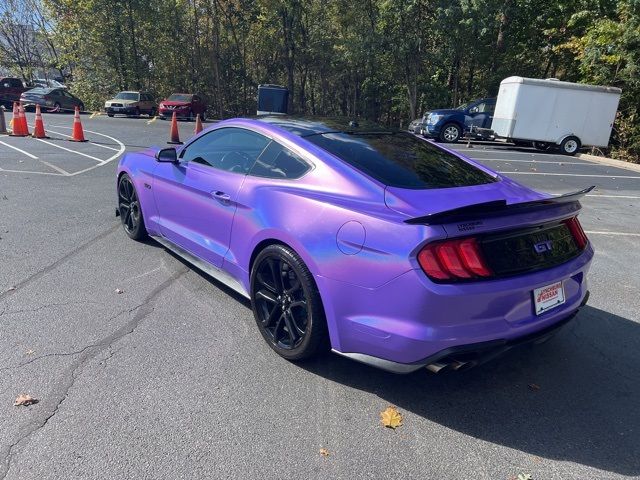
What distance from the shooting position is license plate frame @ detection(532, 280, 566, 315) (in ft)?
8.90

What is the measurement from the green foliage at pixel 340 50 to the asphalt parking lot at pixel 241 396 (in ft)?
62.5

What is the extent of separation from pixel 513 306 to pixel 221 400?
1.70 m

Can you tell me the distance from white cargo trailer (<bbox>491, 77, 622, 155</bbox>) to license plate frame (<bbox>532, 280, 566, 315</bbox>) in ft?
52.9

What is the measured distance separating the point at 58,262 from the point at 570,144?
18.2 m

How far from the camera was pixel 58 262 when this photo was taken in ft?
15.3

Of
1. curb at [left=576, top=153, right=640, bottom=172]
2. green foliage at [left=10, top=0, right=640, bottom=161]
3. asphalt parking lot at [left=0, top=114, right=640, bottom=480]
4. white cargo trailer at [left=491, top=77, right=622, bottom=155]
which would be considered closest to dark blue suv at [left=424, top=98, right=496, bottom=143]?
white cargo trailer at [left=491, top=77, right=622, bottom=155]

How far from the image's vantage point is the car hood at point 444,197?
105 inches

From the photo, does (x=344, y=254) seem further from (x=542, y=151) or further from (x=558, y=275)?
(x=542, y=151)

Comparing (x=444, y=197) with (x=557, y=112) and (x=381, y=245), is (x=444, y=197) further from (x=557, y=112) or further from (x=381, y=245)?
(x=557, y=112)

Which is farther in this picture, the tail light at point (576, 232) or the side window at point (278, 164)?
the side window at point (278, 164)

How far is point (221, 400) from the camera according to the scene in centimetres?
276

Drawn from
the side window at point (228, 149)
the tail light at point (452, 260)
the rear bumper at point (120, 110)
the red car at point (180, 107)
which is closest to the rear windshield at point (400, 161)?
the side window at point (228, 149)

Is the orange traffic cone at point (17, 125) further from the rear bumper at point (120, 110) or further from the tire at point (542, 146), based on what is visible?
the tire at point (542, 146)

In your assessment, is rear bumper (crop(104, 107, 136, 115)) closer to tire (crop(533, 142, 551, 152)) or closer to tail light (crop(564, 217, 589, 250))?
tire (crop(533, 142, 551, 152))
